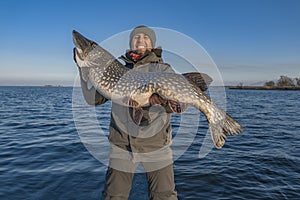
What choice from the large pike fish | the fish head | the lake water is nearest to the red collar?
the large pike fish

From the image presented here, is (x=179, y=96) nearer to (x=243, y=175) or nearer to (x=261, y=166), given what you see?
(x=243, y=175)

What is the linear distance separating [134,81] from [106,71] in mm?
537

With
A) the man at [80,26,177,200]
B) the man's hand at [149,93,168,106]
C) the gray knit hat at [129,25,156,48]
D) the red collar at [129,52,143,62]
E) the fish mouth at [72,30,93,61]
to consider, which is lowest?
the man at [80,26,177,200]

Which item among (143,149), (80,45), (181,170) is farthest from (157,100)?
(181,170)

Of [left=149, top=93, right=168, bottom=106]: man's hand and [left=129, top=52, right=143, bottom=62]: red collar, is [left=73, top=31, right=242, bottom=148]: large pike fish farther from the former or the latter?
[left=129, top=52, right=143, bottom=62]: red collar

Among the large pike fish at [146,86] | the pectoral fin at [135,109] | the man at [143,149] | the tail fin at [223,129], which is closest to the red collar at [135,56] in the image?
the man at [143,149]

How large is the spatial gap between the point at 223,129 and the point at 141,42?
196 centimetres

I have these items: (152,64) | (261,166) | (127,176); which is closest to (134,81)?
(152,64)

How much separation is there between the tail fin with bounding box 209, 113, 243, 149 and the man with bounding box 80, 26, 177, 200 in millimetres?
682

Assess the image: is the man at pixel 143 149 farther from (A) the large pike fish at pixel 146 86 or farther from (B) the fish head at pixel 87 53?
(B) the fish head at pixel 87 53

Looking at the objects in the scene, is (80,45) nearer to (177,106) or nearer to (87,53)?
(87,53)

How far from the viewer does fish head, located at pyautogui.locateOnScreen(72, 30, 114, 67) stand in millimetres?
4191

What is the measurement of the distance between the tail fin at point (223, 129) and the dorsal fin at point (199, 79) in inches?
23.6

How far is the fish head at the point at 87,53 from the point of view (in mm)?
4191
